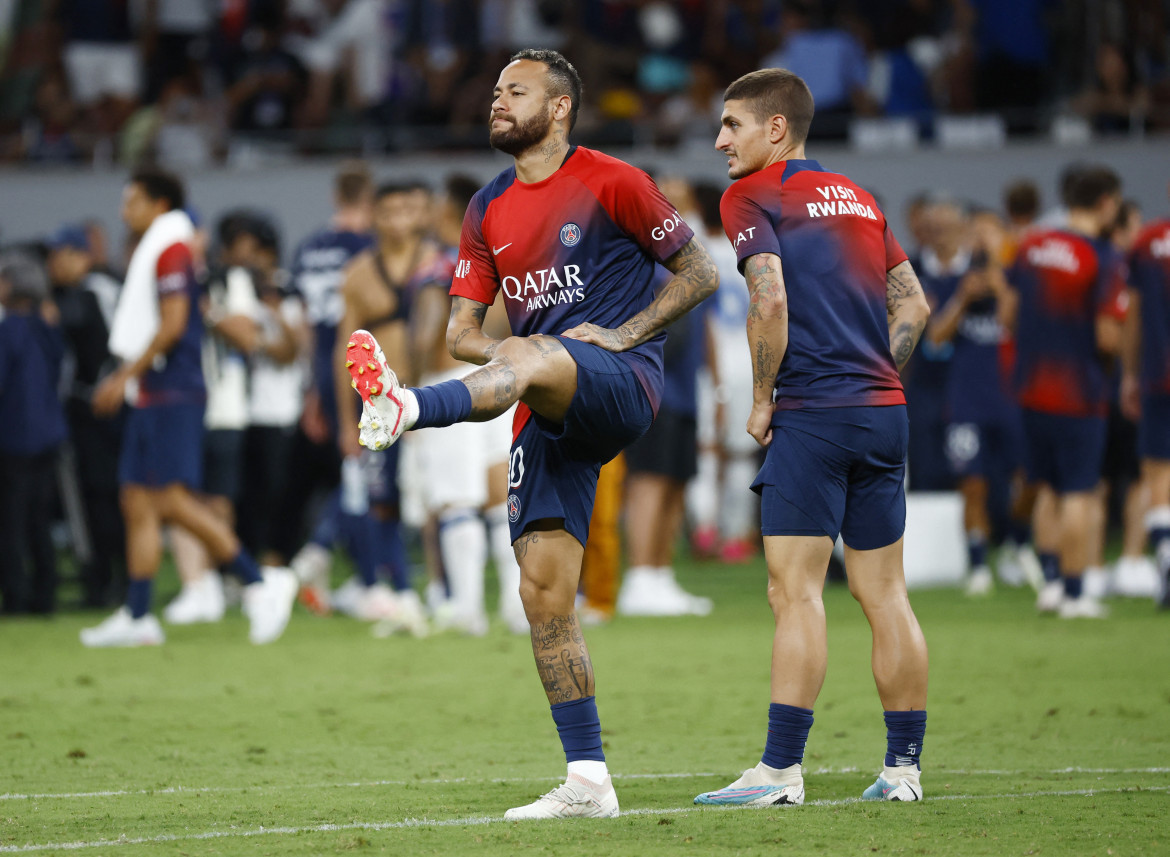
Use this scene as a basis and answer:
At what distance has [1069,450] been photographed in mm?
9656

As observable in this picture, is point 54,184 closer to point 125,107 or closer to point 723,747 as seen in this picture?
point 125,107

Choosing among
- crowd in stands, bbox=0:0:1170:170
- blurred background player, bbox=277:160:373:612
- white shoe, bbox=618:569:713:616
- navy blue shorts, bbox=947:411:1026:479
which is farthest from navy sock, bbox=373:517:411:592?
crowd in stands, bbox=0:0:1170:170

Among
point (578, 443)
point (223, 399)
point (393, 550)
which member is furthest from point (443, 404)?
point (223, 399)

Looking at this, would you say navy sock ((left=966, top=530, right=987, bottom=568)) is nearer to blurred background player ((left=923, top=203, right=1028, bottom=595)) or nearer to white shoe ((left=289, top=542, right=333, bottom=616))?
blurred background player ((left=923, top=203, right=1028, bottom=595))

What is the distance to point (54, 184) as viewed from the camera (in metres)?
18.8

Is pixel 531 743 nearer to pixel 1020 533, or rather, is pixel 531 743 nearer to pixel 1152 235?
pixel 1152 235

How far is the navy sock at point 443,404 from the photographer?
14.0 feet

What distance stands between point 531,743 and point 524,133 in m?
2.44

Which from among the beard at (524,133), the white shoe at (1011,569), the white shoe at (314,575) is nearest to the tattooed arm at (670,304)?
the beard at (524,133)

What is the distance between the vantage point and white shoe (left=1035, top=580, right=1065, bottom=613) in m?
Result: 10.1

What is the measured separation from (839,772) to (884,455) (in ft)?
3.77

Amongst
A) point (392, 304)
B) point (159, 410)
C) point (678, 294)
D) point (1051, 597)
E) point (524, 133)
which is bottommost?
point (1051, 597)

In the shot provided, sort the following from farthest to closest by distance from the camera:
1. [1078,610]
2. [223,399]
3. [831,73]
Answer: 1. [831,73]
2. [223,399]
3. [1078,610]

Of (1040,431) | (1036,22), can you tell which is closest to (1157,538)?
(1040,431)
